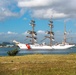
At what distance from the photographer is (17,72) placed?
60.4ft

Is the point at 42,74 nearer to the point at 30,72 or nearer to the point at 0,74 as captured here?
the point at 30,72

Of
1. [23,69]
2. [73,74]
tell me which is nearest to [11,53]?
[23,69]

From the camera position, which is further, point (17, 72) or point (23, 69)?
point (23, 69)

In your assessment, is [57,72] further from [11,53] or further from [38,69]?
[11,53]

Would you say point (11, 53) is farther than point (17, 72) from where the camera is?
Yes

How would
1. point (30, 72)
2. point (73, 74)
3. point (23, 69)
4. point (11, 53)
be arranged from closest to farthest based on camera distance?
1. point (73, 74)
2. point (30, 72)
3. point (23, 69)
4. point (11, 53)

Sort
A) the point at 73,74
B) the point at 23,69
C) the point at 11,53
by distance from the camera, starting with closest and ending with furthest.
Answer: the point at 73,74
the point at 23,69
the point at 11,53

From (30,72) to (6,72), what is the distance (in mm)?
1536

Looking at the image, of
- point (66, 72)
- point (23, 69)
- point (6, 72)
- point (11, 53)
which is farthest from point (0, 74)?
point (11, 53)

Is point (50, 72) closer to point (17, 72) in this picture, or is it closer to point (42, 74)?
point (42, 74)

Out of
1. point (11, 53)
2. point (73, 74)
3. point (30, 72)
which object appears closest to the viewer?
point (73, 74)

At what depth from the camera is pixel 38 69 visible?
19.8 meters

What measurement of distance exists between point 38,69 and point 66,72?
229 cm

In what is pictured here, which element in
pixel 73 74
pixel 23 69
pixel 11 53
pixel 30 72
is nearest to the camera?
pixel 73 74
